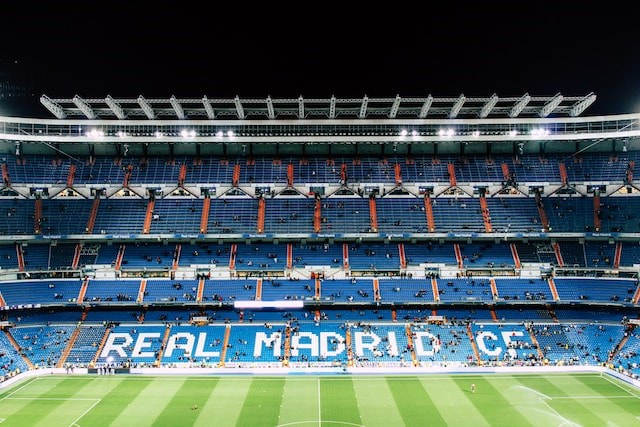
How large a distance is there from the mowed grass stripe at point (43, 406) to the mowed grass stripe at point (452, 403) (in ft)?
95.0

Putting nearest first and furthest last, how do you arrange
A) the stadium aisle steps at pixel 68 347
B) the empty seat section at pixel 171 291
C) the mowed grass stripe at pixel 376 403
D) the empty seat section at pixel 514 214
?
the mowed grass stripe at pixel 376 403 → the stadium aisle steps at pixel 68 347 → the empty seat section at pixel 171 291 → the empty seat section at pixel 514 214

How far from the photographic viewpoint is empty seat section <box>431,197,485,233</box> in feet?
215

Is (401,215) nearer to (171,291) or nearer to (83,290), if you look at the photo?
(171,291)

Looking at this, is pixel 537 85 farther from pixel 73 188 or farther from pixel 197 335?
pixel 73 188

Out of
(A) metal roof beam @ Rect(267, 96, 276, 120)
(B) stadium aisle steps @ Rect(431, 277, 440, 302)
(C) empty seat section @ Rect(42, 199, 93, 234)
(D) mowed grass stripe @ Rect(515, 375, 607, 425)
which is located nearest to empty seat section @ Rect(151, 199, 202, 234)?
(C) empty seat section @ Rect(42, 199, 93, 234)

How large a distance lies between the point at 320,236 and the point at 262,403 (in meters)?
28.8

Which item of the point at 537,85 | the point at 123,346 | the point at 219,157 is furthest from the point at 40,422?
the point at 537,85

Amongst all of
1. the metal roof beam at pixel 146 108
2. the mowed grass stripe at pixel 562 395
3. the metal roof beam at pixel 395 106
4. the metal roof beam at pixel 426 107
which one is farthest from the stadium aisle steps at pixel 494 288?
the metal roof beam at pixel 146 108

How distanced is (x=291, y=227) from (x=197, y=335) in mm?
19264

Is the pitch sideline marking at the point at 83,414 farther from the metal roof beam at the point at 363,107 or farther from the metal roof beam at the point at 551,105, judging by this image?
the metal roof beam at the point at 551,105

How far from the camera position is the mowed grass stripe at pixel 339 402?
118 feet

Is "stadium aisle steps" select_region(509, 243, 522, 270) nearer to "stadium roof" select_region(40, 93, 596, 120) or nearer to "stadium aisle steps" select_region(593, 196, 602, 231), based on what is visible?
"stadium aisle steps" select_region(593, 196, 602, 231)

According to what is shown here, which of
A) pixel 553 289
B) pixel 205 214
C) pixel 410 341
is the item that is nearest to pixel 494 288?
pixel 553 289

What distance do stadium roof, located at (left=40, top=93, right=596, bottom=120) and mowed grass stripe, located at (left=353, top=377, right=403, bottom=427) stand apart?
3112 centimetres
